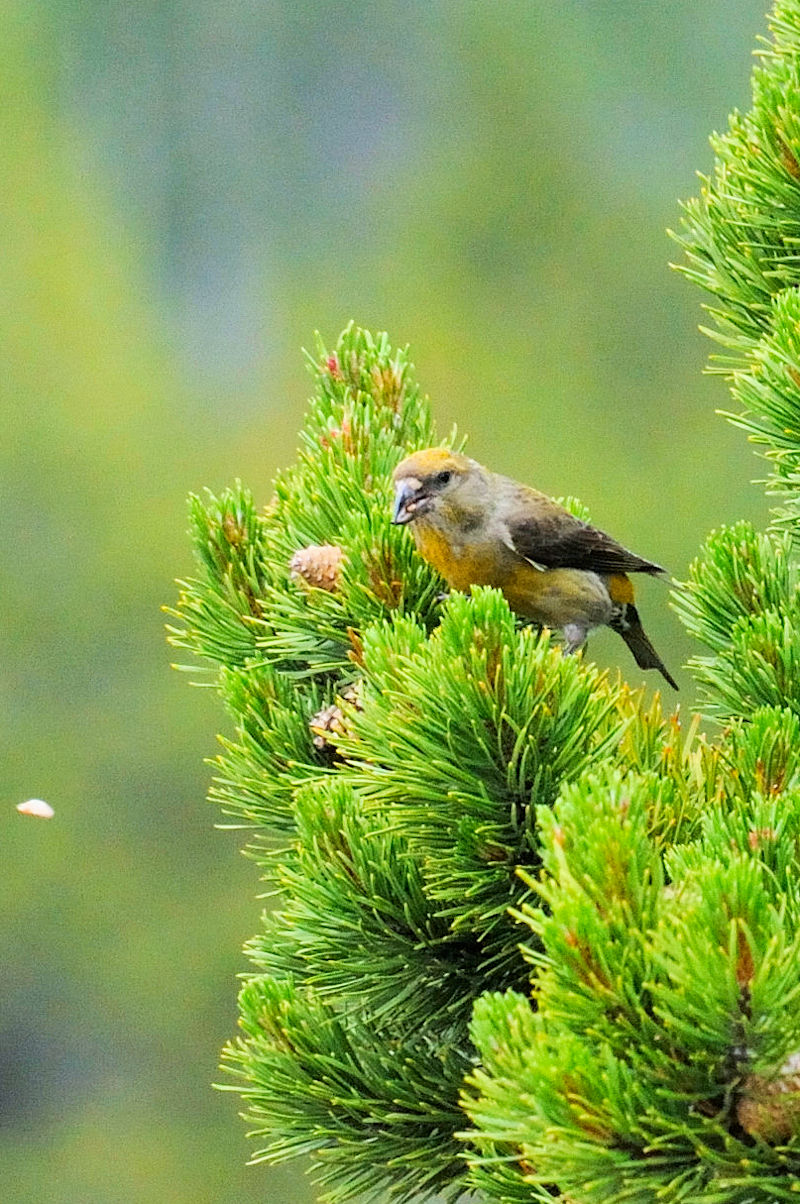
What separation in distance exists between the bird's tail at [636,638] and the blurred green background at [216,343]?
53cm

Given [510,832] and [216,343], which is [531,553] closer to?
[510,832]

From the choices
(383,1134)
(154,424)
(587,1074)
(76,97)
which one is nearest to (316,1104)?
(383,1134)

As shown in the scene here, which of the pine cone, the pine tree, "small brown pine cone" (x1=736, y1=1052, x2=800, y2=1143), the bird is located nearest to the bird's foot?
the bird

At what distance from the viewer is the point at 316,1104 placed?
0.58m

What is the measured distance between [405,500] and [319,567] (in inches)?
3.5

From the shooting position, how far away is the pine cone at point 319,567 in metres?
0.71

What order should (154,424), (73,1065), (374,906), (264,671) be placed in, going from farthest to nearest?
(154,424) < (73,1065) < (264,671) < (374,906)

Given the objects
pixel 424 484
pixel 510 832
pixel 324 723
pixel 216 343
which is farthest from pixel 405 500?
pixel 216 343

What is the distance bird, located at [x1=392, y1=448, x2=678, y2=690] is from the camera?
1008 millimetres

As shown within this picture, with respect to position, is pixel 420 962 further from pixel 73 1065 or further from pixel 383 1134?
pixel 73 1065

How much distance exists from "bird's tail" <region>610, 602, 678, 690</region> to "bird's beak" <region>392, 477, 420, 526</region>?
0.62 meters

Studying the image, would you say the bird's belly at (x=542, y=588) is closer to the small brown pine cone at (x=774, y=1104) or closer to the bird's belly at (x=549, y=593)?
the bird's belly at (x=549, y=593)

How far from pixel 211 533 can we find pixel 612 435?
138 cm

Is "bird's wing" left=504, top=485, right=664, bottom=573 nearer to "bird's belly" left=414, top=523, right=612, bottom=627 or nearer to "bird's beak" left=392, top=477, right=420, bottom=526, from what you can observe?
"bird's belly" left=414, top=523, right=612, bottom=627
